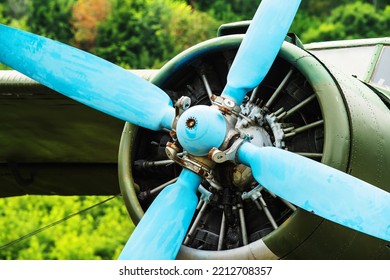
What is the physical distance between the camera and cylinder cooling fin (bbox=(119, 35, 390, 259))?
318 inches

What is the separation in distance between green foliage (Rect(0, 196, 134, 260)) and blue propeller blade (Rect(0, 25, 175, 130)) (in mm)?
15055

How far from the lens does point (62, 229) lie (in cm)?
2686

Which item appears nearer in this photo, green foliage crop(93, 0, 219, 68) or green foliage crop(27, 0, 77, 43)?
green foliage crop(93, 0, 219, 68)

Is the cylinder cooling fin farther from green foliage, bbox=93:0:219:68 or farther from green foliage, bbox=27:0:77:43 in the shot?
green foliage, bbox=27:0:77:43

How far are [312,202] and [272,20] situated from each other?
1489 millimetres

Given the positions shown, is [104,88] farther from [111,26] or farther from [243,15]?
[243,15]

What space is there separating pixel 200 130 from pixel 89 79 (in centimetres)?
134

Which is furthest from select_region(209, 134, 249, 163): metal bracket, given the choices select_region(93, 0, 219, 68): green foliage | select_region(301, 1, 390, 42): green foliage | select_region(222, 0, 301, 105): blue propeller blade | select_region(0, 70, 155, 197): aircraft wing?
select_region(301, 1, 390, 42): green foliage

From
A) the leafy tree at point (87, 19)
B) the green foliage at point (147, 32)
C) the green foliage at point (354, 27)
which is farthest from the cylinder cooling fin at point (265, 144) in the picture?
the green foliage at point (354, 27)

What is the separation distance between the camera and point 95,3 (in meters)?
45.4

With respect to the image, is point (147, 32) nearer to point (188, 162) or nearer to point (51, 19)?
point (51, 19)

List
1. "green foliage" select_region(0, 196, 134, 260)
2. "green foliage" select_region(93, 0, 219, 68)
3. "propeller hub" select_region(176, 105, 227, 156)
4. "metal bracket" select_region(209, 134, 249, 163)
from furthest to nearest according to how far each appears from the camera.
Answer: "green foliage" select_region(93, 0, 219, 68) → "green foliage" select_region(0, 196, 134, 260) → "metal bracket" select_region(209, 134, 249, 163) → "propeller hub" select_region(176, 105, 227, 156)

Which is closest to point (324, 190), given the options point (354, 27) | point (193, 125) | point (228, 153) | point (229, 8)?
point (228, 153)

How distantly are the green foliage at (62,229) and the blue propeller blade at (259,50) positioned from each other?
1590 centimetres
